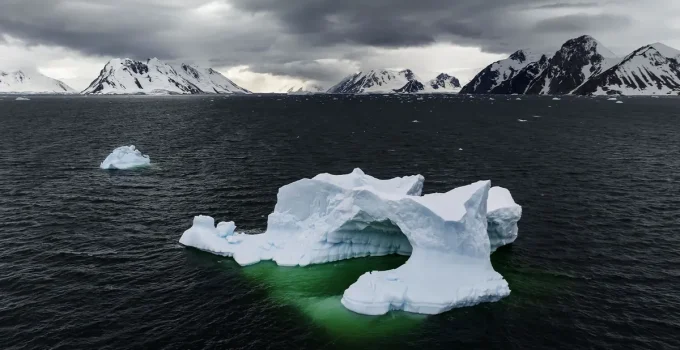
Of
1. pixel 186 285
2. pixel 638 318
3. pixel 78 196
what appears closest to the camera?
pixel 638 318

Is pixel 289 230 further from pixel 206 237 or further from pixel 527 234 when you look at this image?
pixel 527 234

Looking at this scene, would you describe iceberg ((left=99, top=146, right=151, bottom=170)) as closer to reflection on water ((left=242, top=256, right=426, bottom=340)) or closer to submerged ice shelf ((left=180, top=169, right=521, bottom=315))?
submerged ice shelf ((left=180, top=169, right=521, bottom=315))

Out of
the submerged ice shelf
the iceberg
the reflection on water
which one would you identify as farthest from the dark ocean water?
the iceberg

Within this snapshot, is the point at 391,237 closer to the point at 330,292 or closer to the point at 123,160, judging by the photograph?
the point at 330,292

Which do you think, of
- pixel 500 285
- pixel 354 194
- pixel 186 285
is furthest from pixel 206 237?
pixel 500 285

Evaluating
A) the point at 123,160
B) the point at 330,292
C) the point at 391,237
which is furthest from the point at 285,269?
the point at 123,160

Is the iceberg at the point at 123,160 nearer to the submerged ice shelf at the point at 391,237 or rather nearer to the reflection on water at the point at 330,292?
the submerged ice shelf at the point at 391,237
